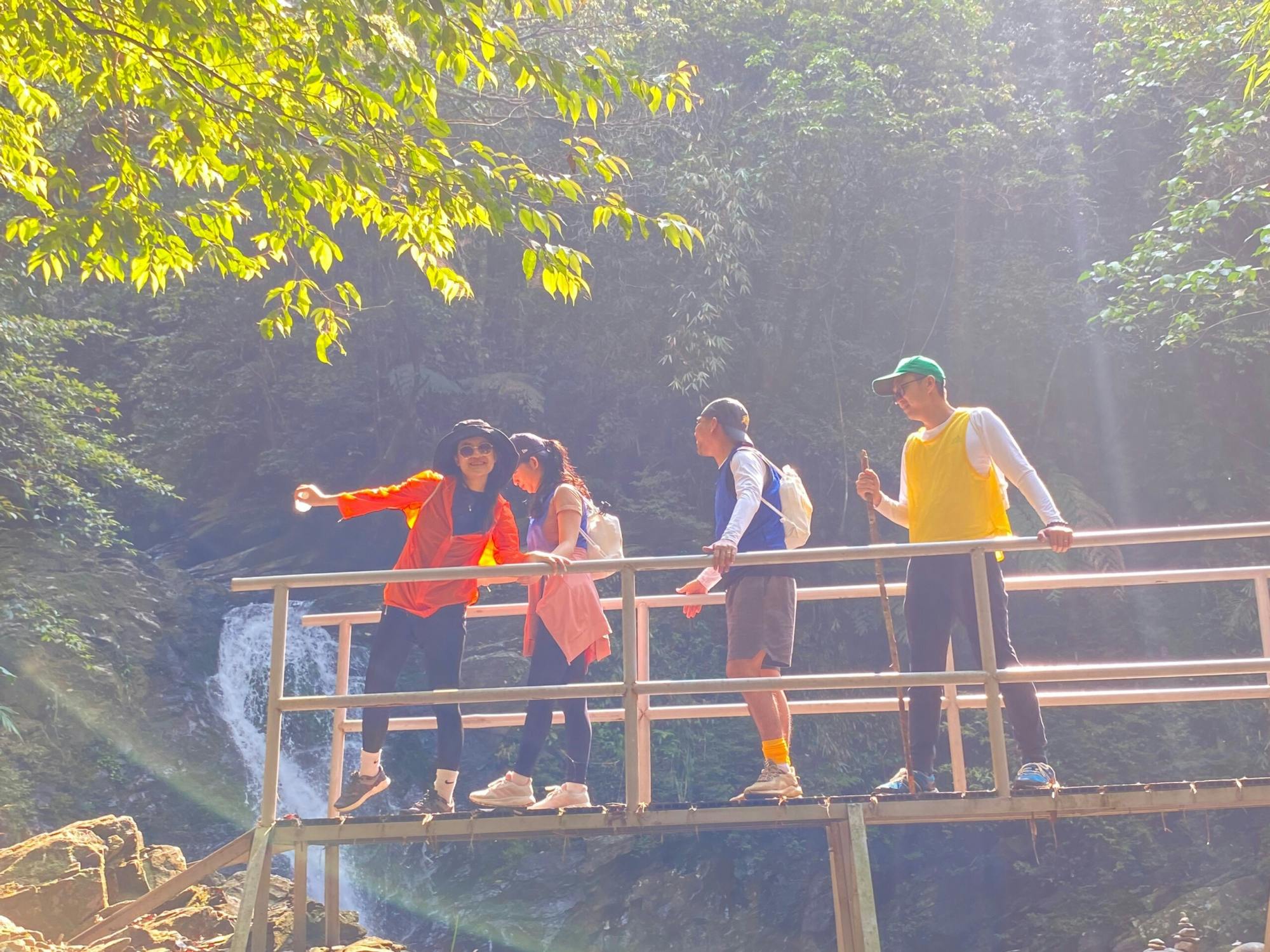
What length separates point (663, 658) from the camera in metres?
16.6

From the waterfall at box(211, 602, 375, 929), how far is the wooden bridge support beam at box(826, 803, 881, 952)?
9.37 meters

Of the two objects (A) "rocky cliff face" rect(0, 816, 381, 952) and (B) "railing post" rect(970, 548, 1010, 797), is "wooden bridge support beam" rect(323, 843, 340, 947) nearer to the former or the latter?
(A) "rocky cliff face" rect(0, 816, 381, 952)

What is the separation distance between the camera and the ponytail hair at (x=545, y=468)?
554 centimetres

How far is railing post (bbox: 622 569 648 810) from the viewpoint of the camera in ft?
16.1

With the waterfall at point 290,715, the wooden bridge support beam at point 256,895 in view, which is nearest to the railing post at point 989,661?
the wooden bridge support beam at point 256,895

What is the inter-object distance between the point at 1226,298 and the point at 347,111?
34.1 feet

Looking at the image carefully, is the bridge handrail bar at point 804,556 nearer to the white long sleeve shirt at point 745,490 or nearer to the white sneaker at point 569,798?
the white long sleeve shirt at point 745,490

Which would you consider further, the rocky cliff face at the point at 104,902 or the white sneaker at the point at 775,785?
the rocky cliff face at the point at 104,902

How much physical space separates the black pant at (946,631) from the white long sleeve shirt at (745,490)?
71 centimetres

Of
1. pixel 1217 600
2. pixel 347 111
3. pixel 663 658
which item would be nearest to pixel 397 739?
pixel 663 658

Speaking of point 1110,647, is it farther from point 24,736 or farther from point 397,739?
point 24,736

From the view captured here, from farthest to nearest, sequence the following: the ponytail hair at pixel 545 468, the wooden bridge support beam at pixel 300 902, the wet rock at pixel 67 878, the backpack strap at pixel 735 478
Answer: the wet rock at pixel 67 878
the wooden bridge support beam at pixel 300 902
the ponytail hair at pixel 545 468
the backpack strap at pixel 735 478

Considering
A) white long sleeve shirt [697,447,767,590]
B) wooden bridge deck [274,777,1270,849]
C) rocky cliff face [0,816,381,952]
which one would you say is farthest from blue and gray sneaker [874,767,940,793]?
rocky cliff face [0,816,381,952]

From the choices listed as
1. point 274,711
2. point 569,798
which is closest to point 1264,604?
point 569,798
